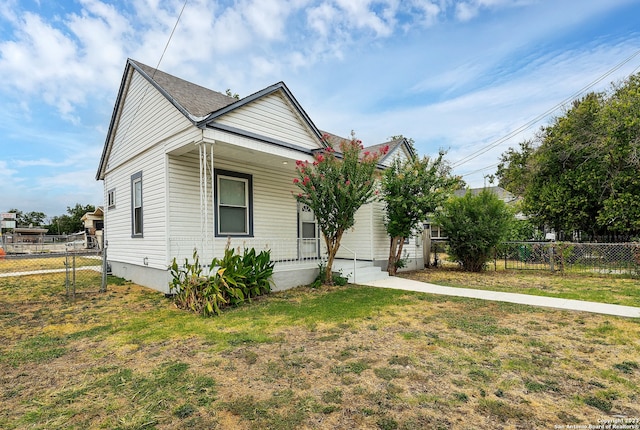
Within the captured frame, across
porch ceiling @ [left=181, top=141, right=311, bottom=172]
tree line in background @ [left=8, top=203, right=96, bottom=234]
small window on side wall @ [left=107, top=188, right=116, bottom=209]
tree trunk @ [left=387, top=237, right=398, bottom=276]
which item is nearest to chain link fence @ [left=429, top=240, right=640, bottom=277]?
tree trunk @ [left=387, top=237, right=398, bottom=276]

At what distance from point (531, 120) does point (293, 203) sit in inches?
789

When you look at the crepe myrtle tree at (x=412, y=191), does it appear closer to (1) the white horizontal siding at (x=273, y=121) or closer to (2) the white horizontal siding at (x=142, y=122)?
(1) the white horizontal siding at (x=273, y=121)

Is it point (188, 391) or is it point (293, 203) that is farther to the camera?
point (293, 203)

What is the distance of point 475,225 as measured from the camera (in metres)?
11.3

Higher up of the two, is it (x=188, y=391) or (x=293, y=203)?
(x=293, y=203)

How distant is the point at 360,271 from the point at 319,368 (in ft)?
19.9

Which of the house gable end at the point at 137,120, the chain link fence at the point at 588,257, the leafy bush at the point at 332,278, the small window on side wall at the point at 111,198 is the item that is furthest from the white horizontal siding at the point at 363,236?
the small window on side wall at the point at 111,198

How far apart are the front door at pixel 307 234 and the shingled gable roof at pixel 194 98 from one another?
97.8 inches

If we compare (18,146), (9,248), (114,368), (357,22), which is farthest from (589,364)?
(9,248)

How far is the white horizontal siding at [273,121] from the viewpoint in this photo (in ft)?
25.7

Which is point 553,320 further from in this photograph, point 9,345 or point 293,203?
point 9,345

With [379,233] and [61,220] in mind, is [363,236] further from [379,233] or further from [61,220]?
[61,220]

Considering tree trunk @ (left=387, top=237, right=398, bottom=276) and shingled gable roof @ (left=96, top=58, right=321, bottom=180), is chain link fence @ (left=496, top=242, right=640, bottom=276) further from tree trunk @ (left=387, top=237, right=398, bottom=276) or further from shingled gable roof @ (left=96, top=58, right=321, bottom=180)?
shingled gable roof @ (left=96, top=58, right=321, bottom=180)

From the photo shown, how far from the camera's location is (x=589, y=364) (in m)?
3.49
